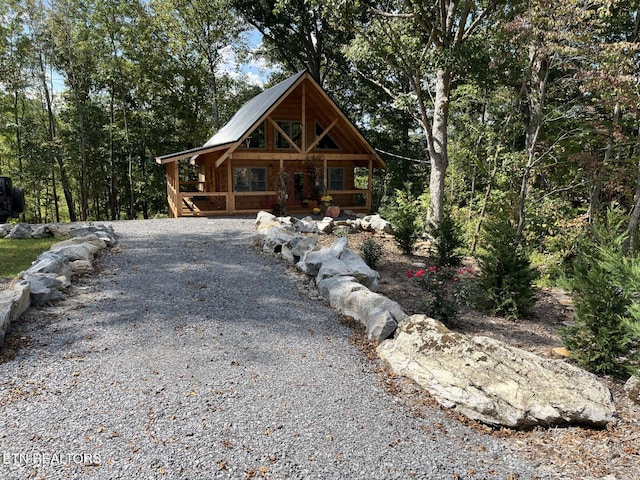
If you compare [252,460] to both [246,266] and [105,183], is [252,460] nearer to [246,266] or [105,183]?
[246,266]

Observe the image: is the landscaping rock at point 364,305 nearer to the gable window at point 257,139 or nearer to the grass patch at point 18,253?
the grass patch at point 18,253

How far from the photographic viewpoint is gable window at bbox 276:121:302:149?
16.1 metres

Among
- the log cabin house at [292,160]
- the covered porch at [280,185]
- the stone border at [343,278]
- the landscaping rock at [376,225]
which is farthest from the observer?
the covered porch at [280,185]

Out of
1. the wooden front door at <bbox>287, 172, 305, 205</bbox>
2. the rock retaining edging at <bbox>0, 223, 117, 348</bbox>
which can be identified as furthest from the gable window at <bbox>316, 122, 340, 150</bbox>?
the rock retaining edging at <bbox>0, 223, 117, 348</bbox>

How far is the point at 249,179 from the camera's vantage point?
16016 millimetres

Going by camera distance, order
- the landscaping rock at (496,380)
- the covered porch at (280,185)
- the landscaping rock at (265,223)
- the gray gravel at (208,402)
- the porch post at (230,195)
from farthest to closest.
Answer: the covered porch at (280,185)
the porch post at (230,195)
the landscaping rock at (265,223)
the landscaping rock at (496,380)
the gray gravel at (208,402)

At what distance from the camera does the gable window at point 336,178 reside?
56.0 ft

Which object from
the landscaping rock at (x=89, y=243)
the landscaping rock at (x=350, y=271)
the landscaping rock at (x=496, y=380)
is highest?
the landscaping rock at (x=89, y=243)

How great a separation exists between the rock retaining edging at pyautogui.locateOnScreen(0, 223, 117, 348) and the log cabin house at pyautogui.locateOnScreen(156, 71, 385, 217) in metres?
6.32

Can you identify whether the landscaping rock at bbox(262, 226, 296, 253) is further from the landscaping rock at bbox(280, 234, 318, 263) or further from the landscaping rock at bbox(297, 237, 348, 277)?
the landscaping rock at bbox(297, 237, 348, 277)

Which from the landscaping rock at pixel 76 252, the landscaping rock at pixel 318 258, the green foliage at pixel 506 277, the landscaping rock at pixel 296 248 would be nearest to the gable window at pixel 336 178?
the landscaping rock at pixel 296 248

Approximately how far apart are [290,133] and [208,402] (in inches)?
556

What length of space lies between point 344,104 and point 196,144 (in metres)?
9.32

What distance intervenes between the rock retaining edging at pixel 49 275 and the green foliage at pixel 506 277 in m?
6.24
